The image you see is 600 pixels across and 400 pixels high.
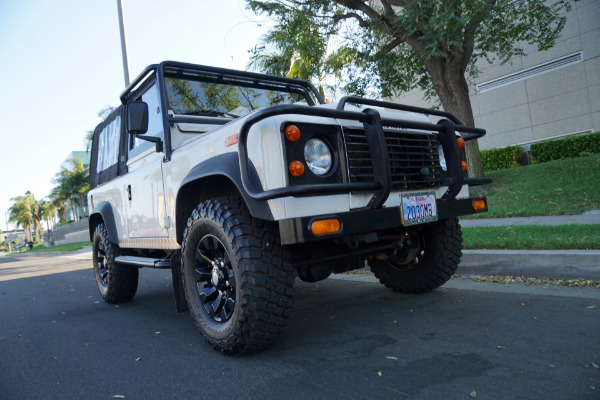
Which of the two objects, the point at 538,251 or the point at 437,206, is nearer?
the point at 437,206

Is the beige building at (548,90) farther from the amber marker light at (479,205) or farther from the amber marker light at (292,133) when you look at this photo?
the amber marker light at (292,133)

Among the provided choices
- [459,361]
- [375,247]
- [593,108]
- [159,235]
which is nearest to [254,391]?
[459,361]

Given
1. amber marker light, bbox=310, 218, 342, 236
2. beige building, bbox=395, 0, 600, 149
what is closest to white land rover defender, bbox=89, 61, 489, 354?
amber marker light, bbox=310, 218, 342, 236

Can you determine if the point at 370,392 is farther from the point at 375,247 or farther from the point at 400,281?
the point at 400,281

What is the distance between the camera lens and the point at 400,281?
427 cm

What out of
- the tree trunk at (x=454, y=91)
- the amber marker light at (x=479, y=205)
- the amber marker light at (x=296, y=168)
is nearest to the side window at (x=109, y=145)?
the amber marker light at (x=296, y=168)

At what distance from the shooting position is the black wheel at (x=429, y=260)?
12.6ft

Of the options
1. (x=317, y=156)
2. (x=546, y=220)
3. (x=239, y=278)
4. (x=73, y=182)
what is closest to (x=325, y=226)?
(x=317, y=156)

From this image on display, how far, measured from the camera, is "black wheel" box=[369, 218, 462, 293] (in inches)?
152

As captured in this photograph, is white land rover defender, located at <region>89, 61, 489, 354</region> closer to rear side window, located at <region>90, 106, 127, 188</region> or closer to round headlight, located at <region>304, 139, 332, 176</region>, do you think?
round headlight, located at <region>304, 139, 332, 176</region>

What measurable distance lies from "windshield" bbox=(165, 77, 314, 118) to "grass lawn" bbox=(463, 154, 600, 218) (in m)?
5.39

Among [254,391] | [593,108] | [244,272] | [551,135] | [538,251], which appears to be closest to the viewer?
[254,391]

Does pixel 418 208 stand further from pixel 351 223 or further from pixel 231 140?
pixel 231 140

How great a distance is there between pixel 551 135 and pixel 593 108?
1.62 metres
